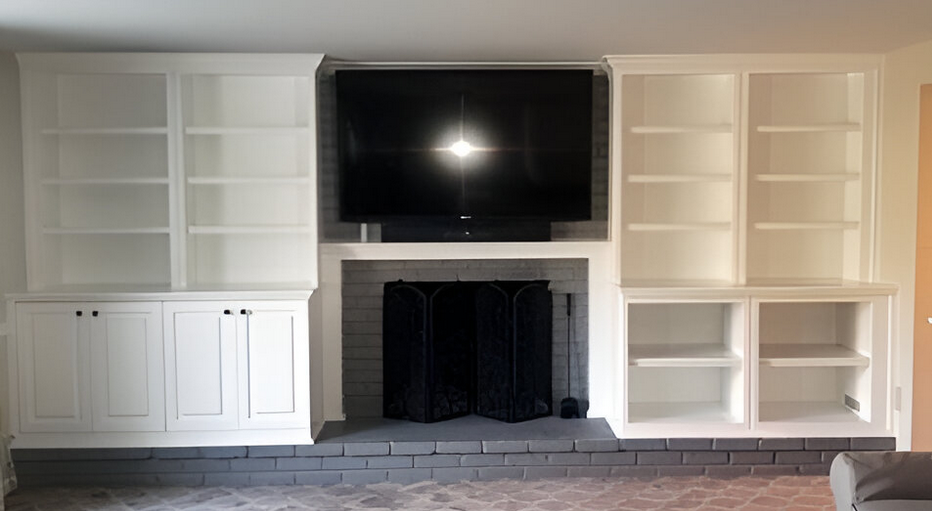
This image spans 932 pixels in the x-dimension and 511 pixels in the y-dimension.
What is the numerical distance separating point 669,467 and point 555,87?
2.12 metres

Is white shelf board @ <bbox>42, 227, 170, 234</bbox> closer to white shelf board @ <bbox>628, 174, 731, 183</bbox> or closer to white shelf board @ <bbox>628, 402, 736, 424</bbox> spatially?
white shelf board @ <bbox>628, 174, 731, 183</bbox>

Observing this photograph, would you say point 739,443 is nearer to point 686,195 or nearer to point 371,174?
point 686,195

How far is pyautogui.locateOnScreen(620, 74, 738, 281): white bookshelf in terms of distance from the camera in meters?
4.35

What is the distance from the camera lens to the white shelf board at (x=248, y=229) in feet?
13.6

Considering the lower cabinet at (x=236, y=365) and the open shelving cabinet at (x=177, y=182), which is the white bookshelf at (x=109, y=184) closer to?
the open shelving cabinet at (x=177, y=182)

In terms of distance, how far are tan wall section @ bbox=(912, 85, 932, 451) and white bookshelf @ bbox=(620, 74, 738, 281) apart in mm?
917

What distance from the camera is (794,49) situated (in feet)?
12.9

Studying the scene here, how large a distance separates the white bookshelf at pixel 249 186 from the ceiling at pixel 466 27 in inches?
18.5

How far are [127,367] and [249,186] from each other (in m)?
1.17

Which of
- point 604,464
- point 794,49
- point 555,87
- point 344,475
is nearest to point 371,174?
point 555,87

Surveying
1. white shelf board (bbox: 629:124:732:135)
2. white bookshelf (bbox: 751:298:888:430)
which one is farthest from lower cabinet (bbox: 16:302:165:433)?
white bookshelf (bbox: 751:298:888:430)

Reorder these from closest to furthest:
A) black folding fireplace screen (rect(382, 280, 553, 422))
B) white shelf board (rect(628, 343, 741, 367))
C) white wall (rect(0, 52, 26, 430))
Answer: white wall (rect(0, 52, 26, 430)), white shelf board (rect(628, 343, 741, 367)), black folding fireplace screen (rect(382, 280, 553, 422))

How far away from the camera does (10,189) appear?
402 cm

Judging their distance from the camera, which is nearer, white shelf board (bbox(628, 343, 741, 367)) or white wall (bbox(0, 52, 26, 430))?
white wall (bbox(0, 52, 26, 430))
